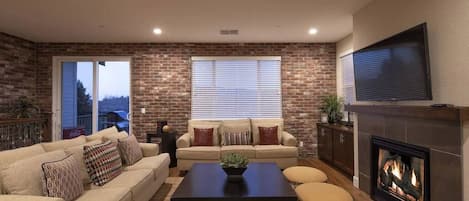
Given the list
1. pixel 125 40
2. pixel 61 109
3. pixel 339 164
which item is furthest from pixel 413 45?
pixel 61 109

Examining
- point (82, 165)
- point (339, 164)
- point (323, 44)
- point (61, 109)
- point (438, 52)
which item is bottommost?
point (339, 164)

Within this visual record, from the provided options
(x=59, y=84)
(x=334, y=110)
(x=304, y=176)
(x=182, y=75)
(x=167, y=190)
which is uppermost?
(x=182, y=75)

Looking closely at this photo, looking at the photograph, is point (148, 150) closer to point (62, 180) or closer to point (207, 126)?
point (207, 126)

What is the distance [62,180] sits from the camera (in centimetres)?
257

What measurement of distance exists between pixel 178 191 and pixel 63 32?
4.48 metres

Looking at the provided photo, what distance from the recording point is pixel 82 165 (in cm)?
322

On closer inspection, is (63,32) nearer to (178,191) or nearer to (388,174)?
(178,191)

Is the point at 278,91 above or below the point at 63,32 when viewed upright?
below

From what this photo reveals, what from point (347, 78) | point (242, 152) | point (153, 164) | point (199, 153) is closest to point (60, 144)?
point (153, 164)

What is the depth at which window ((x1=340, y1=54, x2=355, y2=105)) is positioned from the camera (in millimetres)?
6109

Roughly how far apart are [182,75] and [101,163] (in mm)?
3667

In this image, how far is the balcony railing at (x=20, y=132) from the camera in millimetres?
5012

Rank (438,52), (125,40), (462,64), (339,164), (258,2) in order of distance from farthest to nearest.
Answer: (125,40) → (339,164) → (258,2) → (438,52) → (462,64)

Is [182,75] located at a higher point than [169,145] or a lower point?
higher
